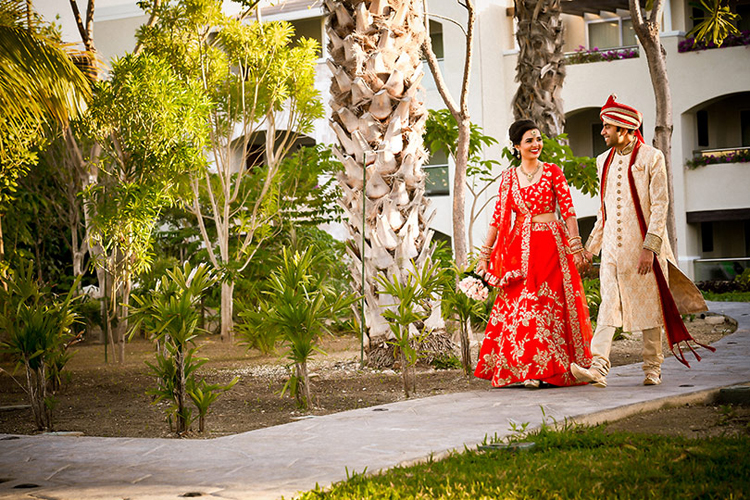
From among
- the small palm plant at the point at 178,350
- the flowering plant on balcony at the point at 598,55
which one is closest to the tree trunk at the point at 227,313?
the small palm plant at the point at 178,350

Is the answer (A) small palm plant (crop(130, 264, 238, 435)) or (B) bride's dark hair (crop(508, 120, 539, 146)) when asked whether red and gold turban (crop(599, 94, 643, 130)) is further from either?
(A) small palm plant (crop(130, 264, 238, 435))

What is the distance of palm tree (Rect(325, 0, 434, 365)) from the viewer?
8281 millimetres

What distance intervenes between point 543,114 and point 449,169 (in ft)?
39.8

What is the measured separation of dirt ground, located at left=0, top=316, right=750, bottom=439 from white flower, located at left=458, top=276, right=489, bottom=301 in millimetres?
667

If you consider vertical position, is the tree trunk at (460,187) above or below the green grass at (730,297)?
above

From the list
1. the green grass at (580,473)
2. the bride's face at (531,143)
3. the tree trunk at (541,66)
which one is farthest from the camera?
the tree trunk at (541,66)

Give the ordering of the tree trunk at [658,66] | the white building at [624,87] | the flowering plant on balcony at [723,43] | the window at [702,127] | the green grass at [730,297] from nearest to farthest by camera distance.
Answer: the tree trunk at [658,66]
the green grass at [730,297]
the flowering plant on balcony at [723,43]
the white building at [624,87]
the window at [702,127]

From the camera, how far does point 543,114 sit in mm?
12594

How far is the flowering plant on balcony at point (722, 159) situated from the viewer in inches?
984

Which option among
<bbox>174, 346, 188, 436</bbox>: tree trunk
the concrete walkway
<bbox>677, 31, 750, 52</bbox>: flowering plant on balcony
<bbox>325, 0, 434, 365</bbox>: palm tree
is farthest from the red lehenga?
<bbox>677, 31, 750, 52</bbox>: flowering plant on balcony

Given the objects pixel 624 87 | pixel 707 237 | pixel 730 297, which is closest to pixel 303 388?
pixel 730 297

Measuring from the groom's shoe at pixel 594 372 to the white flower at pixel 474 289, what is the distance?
0.84 m

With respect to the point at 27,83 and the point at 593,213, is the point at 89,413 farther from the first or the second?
the point at 593,213

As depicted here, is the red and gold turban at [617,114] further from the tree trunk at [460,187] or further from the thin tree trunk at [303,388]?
the tree trunk at [460,187]
